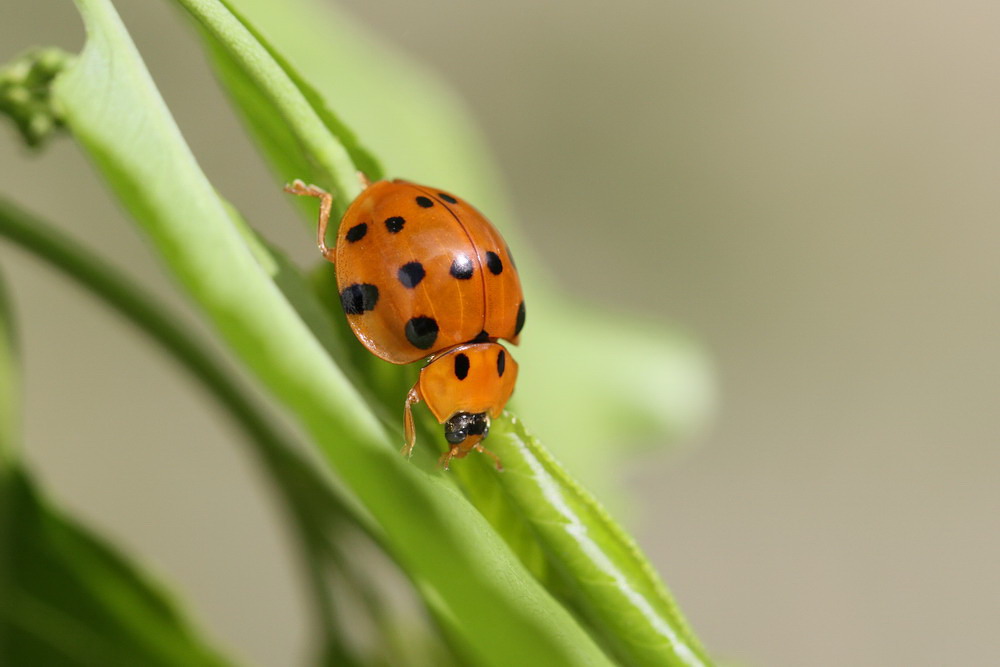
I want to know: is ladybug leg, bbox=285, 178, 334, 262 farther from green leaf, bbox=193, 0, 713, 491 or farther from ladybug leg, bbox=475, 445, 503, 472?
green leaf, bbox=193, 0, 713, 491

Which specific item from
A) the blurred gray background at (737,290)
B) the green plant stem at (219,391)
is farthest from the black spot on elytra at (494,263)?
the blurred gray background at (737,290)

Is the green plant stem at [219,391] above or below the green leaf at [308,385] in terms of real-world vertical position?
above

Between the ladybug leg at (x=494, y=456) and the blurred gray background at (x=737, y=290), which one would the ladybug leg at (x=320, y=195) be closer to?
the ladybug leg at (x=494, y=456)

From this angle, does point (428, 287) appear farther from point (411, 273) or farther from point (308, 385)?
point (308, 385)

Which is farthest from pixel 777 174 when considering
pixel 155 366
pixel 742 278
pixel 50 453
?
pixel 50 453

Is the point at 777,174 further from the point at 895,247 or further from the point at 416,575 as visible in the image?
the point at 416,575
